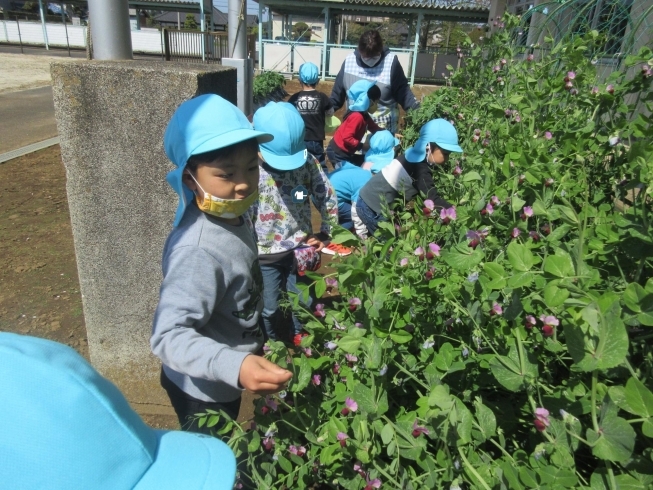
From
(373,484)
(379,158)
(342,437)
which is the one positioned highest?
(342,437)

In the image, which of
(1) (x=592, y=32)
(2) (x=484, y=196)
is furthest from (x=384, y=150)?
(2) (x=484, y=196)

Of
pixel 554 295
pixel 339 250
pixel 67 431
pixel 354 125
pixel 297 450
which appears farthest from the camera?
pixel 354 125

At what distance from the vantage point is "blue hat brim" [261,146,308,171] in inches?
109

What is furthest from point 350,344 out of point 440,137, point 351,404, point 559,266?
point 440,137

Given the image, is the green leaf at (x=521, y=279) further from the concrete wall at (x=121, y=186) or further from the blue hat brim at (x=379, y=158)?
the blue hat brim at (x=379, y=158)

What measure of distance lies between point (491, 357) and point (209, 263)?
88 cm

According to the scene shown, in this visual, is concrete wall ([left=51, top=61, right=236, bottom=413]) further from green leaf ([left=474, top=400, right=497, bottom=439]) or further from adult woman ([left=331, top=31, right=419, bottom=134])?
adult woman ([left=331, top=31, right=419, bottom=134])

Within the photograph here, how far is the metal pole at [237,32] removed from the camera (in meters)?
5.02

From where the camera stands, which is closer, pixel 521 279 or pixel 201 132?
pixel 521 279

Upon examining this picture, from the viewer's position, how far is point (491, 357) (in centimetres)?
112

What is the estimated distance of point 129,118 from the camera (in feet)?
7.13

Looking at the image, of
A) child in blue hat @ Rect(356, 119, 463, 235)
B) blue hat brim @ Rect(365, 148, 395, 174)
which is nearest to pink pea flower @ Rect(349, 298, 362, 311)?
child in blue hat @ Rect(356, 119, 463, 235)

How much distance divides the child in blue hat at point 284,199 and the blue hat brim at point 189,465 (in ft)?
5.85

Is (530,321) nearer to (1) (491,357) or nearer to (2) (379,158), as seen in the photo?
(1) (491,357)
